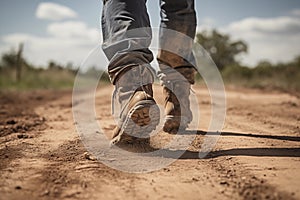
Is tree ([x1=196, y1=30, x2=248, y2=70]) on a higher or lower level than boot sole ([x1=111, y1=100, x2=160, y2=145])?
higher

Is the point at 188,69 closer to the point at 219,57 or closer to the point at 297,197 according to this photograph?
the point at 297,197

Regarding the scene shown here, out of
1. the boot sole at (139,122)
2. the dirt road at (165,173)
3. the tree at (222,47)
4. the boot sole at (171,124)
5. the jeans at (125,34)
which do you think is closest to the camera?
the dirt road at (165,173)

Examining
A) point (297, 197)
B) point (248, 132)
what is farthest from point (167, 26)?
point (297, 197)

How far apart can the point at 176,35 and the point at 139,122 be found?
27.8 inches

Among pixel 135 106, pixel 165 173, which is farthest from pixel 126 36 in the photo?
pixel 165 173

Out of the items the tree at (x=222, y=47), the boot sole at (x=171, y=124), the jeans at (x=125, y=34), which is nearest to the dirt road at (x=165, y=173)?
the boot sole at (x=171, y=124)

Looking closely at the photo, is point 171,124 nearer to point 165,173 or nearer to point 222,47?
point 165,173

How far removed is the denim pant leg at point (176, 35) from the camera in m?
1.85

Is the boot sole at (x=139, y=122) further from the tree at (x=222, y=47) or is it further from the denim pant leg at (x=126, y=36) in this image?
the tree at (x=222, y=47)

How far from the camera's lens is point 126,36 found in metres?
1.46

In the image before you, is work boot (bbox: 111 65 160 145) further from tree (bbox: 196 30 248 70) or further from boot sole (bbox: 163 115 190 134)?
tree (bbox: 196 30 248 70)

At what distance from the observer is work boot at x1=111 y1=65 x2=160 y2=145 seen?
137 centimetres

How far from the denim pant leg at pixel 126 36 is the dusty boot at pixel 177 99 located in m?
0.43

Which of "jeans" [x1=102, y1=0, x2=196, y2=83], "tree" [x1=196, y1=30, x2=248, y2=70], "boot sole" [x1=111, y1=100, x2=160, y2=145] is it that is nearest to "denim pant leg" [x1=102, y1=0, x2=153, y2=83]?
"jeans" [x1=102, y1=0, x2=196, y2=83]
